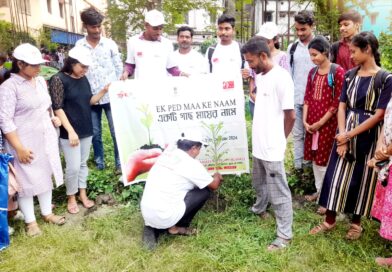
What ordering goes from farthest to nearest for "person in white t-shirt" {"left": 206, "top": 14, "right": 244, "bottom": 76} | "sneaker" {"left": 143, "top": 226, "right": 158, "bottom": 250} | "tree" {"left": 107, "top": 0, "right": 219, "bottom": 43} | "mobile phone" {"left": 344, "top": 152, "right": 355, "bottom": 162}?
"tree" {"left": 107, "top": 0, "right": 219, "bottom": 43} < "person in white t-shirt" {"left": 206, "top": 14, "right": 244, "bottom": 76} < "sneaker" {"left": 143, "top": 226, "right": 158, "bottom": 250} < "mobile phone" {"left": 344, "top": 152, "right": 355, "bottom": 162}

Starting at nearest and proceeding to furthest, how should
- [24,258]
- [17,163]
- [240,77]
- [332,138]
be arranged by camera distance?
[24,258] < [17,163] < [332,138] < [240,77]

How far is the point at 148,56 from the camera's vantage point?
431 cm

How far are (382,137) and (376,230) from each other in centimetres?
110

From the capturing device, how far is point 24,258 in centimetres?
310

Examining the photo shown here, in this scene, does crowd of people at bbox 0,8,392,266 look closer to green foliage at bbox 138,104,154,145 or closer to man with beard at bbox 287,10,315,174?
man with beard at bbox 287,10,315,174

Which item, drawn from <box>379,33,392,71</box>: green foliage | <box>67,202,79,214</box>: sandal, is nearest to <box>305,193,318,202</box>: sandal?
<box>67,202,79,214</box>: sandal

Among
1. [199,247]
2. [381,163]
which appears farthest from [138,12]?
[381,163]

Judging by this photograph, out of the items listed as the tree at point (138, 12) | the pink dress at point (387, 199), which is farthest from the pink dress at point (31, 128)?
the tree at point (138, 12)

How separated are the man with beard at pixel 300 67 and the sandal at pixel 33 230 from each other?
2819mm

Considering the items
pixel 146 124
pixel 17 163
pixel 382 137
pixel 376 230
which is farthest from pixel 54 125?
pixel 376 230

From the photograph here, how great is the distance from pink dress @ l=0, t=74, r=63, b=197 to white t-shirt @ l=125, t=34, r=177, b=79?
1206mm

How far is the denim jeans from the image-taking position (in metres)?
4.19

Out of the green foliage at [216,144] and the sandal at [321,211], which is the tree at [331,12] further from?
the sandal at [321,211]

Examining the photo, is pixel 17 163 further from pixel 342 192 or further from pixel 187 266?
pixel 342 192
